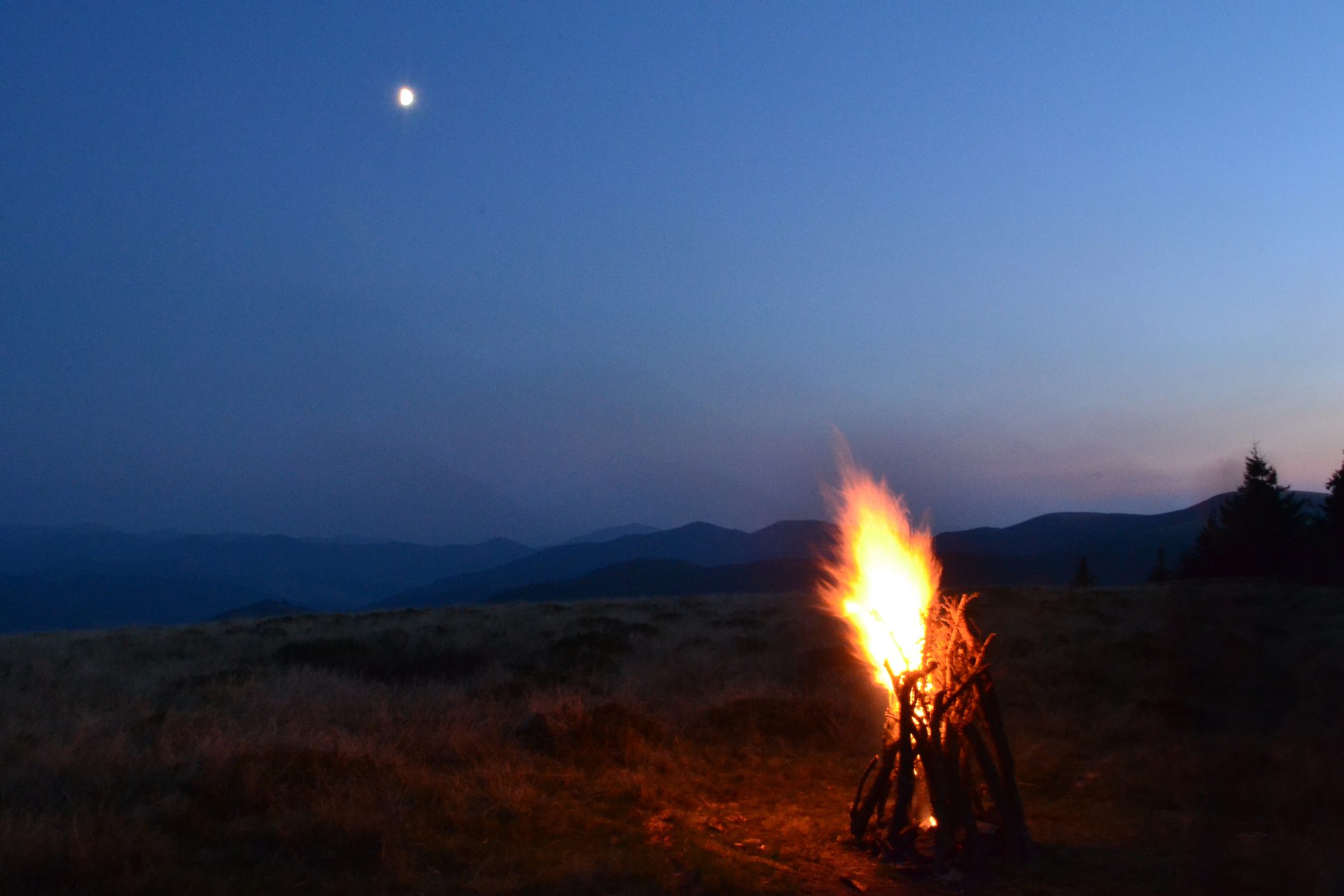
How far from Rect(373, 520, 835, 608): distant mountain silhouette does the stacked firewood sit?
12053cm

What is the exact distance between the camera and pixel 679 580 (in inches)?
3905

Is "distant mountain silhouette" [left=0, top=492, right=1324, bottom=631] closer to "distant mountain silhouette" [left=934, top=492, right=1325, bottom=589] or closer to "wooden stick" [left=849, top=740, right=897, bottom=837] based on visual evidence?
"distant mountain silhouette" [left=934, top=492, right=1325, bottom=589]

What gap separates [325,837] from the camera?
685 centimetres

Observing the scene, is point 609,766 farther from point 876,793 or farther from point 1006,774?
point 1006,774

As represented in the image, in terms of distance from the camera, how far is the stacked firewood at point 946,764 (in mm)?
7559

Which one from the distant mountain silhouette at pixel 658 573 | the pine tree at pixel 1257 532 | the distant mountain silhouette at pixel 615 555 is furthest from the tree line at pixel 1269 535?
the distant mountain silhouette at pixel 615 555

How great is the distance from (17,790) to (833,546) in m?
8.77

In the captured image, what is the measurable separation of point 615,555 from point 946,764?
17326 centimetres

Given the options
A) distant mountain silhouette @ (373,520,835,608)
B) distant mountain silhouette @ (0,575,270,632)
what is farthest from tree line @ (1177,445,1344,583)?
distant mountain silhouette @ (0,575,270,632)

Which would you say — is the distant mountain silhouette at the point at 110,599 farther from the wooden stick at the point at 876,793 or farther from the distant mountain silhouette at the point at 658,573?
the wooden stick at the point at 876,793

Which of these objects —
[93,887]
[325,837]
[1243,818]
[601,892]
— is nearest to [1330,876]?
[1243,818]

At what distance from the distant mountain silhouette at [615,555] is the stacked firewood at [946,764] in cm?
12053

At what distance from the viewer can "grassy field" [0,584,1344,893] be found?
6633 millimetres

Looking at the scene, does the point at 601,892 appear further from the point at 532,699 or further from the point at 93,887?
the point at 532,699
